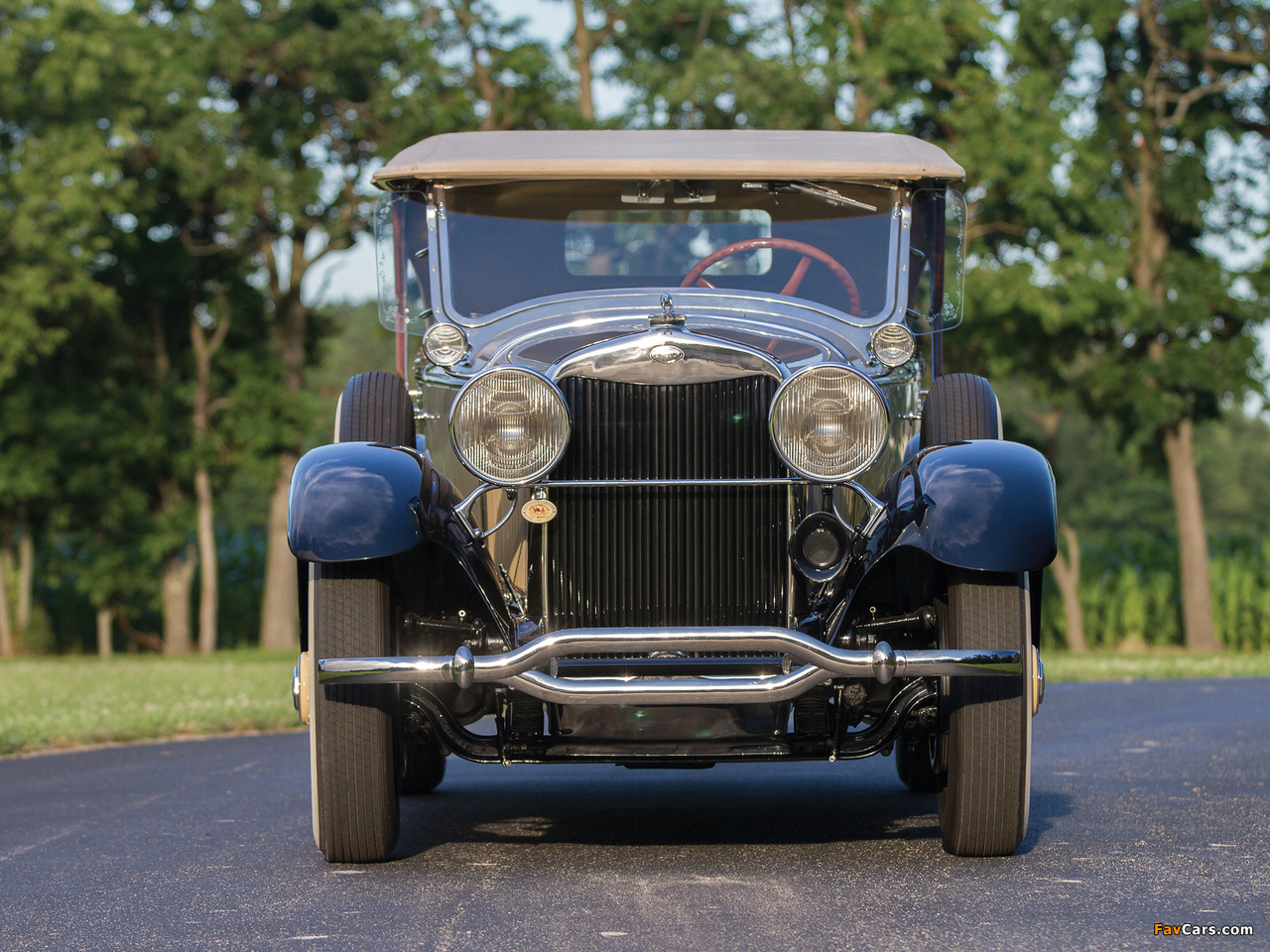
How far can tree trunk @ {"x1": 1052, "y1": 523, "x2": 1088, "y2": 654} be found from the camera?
22859mm

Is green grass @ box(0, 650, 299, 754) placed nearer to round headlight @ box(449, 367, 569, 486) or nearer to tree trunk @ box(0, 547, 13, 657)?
round headlight @ box(449, 367, 569, 486)

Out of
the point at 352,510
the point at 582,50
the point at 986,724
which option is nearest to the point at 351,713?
the point at 352,510

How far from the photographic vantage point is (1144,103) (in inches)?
858

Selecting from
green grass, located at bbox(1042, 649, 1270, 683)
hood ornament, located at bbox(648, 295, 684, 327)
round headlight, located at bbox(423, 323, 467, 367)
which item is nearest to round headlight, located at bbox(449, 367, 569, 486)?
hood ornament, located at bbox(648, 295, 684, 327)

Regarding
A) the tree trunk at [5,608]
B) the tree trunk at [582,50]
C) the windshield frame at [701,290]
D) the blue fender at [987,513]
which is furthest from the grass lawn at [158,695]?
the tree trunk at [582,50]

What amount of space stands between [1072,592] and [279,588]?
12253mm

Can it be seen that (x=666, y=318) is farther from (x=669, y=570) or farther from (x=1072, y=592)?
(x=1072, y=592)

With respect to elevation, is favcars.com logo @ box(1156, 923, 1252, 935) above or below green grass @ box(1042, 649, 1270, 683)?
above

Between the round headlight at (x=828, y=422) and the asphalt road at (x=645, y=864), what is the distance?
1155 millimetres

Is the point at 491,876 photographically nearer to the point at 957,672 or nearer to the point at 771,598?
the point at 771,598

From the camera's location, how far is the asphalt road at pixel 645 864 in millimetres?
3480

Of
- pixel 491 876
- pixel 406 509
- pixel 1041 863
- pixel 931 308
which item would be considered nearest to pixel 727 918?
pixel 491 876

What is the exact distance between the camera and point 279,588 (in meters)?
23.4

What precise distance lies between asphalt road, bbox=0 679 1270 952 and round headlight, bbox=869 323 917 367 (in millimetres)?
1603
